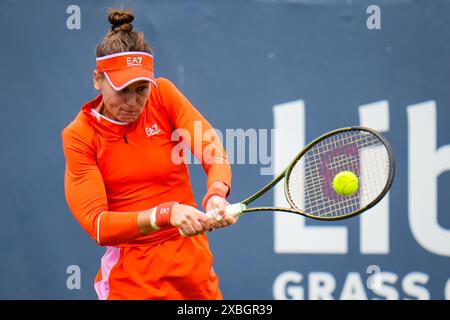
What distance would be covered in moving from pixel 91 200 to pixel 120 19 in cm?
67

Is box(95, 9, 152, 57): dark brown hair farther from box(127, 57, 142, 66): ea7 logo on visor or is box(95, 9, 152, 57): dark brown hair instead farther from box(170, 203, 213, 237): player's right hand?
box(170, 203, 213, 237): player's right hand

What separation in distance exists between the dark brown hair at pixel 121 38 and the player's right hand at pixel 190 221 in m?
0.63

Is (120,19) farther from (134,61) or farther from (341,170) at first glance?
(341,170)

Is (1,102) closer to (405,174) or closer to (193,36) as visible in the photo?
(193,36)

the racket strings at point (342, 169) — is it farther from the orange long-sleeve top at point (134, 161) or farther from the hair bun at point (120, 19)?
the hair bun at point (120, 19)

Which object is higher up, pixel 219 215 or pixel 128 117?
pixel 128 117

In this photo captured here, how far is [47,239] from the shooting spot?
4.39 m

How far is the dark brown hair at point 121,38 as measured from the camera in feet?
9.36

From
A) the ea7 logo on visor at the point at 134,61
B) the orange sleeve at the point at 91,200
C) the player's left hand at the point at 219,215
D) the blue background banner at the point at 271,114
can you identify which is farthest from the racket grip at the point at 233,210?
the blue background banner at the point at 271,114

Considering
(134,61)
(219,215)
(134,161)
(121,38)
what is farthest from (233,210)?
(121,38)

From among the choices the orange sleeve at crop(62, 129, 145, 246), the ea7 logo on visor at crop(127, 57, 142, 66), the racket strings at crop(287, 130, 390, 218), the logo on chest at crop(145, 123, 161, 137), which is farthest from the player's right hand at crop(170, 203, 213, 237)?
the racket strings at crop(287, 130, 390, 218)

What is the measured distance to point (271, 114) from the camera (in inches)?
172

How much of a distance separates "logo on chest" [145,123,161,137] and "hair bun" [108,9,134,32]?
373 millimetres
